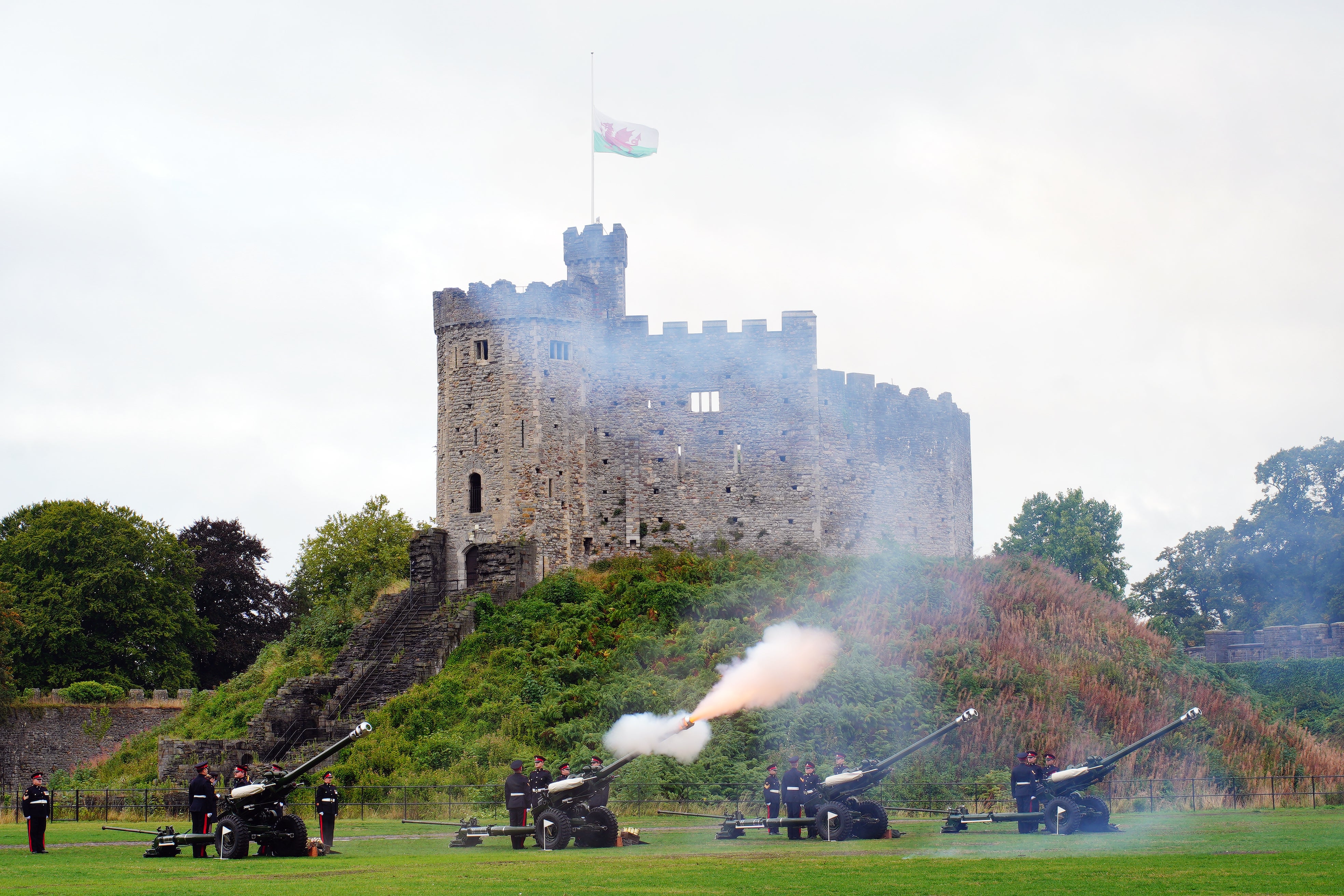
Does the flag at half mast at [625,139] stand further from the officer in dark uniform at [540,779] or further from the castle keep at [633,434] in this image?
the officer in dark uniform at [540,779]

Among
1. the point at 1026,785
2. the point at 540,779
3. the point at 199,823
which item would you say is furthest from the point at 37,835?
the point at 1026,785

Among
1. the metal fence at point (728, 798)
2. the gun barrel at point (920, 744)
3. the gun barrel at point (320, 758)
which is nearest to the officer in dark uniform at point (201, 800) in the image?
the gun barrel at point (320, 758)

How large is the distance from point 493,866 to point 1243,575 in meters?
56.2

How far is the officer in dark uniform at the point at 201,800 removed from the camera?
75.5 ft

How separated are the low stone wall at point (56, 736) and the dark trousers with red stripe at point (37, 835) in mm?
35287

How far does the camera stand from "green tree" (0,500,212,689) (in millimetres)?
62312

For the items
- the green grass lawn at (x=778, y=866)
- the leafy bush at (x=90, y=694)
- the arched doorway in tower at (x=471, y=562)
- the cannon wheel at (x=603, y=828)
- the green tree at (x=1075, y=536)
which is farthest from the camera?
the green tree at (x=1075, y=536)

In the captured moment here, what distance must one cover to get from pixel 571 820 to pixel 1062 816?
7.45 m

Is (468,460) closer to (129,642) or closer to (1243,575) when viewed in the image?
(129,642)

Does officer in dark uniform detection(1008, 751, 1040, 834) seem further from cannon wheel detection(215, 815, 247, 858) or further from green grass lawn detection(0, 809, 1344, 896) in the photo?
Result: cannon wheel detection(215, 815, 247, 858)

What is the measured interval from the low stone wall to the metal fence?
24769 mm

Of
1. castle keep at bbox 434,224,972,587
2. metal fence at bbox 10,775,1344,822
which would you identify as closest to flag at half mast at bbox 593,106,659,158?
castle keep at bbox 434,224,972,587

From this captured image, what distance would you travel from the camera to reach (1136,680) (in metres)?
37.8

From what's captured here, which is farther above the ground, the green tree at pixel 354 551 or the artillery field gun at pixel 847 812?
the green tree at pixel 354 551
